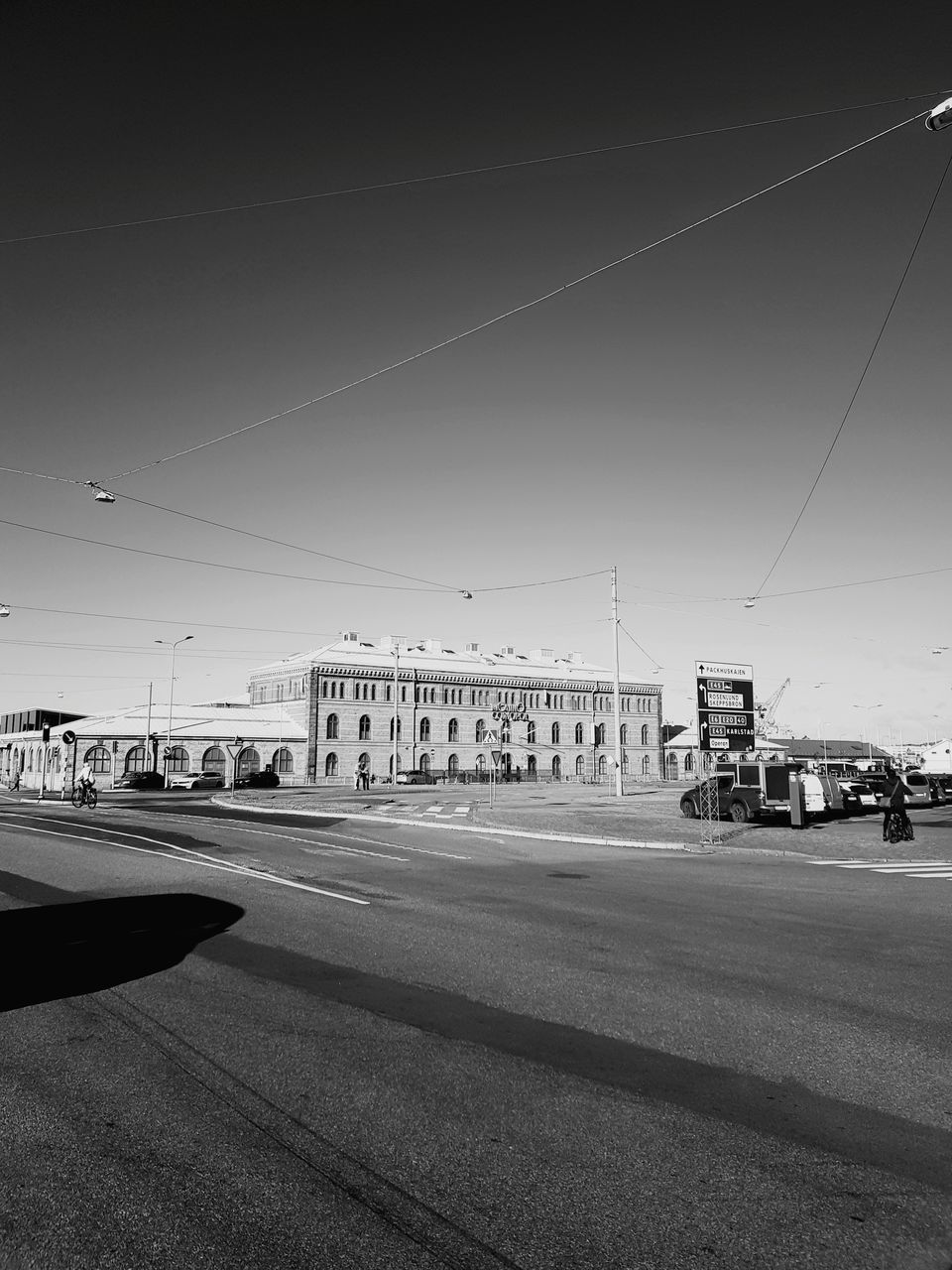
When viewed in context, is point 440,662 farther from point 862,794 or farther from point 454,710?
point 862,794

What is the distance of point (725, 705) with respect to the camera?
3222 centimetres

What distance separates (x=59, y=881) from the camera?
523 inches

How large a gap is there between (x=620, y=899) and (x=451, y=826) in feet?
48.2

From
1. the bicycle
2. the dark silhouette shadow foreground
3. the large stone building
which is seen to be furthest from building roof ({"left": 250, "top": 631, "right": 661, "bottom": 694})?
the dark silhouette shadow foreground

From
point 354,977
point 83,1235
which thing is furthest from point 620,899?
point 83,1235

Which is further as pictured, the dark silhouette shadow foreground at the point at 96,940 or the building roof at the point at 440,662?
the building roof at the point at 440,662

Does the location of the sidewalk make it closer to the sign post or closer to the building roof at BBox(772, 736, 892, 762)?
the sign post

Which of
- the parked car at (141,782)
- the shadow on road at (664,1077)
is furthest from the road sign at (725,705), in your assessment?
the parked car at (141,782)

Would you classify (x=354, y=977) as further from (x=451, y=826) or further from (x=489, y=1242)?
(x=451, y=826)

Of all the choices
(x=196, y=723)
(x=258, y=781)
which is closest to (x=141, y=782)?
(x=258, y=781)

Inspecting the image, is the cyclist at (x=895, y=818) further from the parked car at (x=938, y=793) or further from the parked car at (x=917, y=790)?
the parked car at (x=938, y=793)

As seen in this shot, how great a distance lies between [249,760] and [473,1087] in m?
72.8

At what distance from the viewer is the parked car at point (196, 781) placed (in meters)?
63.8

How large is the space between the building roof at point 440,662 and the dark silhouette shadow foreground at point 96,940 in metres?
65.3
